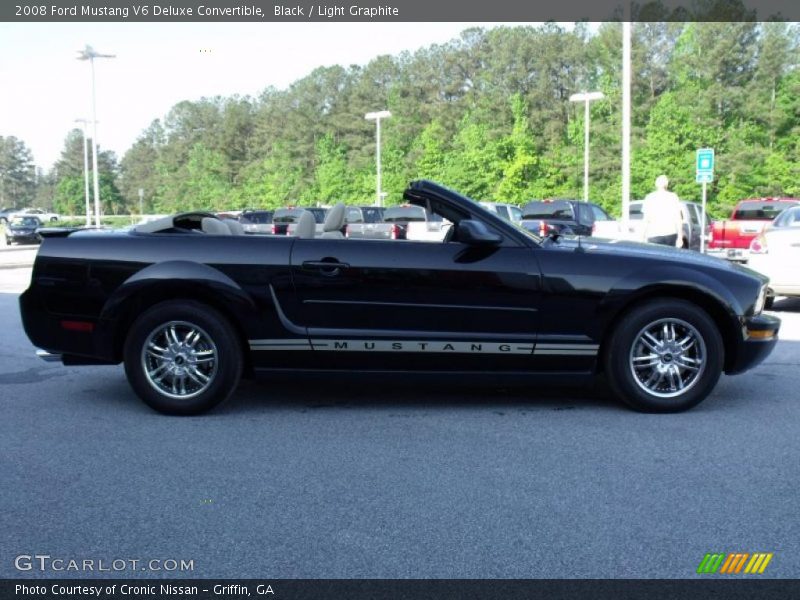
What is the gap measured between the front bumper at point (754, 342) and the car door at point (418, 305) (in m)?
1.41

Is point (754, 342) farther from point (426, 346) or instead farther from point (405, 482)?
point (405, 482)

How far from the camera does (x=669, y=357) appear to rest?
18.4 ft

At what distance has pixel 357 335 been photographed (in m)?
5.55

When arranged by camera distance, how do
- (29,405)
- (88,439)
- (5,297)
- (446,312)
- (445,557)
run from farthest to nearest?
(5,297)
(29,405)
(446,312)
(88,439)
(445,557)

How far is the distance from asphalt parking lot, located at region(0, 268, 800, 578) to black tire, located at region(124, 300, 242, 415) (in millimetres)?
147

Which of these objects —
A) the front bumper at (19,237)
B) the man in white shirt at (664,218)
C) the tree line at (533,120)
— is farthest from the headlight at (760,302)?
the front bumper at (19,237)

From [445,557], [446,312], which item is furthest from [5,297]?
[445,557]

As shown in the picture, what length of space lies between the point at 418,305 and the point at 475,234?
0.58m

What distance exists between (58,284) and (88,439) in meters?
1.23

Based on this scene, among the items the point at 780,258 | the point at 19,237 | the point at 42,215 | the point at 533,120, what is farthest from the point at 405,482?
the point at 42,215

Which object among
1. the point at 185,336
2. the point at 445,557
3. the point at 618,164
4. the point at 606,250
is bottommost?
the point at 445,557

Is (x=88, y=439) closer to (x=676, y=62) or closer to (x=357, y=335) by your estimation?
(x=357, y=335)

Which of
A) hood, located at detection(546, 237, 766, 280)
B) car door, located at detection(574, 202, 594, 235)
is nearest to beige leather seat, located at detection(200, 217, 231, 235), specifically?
hood, located at detection(546, 237, 766, 280)

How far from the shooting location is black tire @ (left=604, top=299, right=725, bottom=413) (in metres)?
5.57
